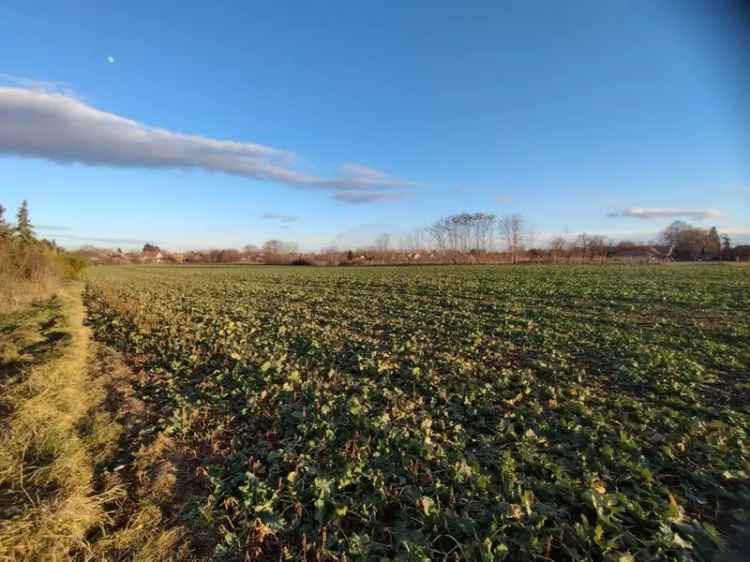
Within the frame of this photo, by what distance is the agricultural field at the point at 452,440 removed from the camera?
3414 millimetres

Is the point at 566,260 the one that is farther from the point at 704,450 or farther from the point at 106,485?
the point at 106,485

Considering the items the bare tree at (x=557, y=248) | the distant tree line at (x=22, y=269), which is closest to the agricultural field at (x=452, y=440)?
the distant tree line at (x=22, y=269)

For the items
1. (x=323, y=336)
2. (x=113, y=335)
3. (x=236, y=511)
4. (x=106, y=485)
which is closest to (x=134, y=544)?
(x=236, y=511)

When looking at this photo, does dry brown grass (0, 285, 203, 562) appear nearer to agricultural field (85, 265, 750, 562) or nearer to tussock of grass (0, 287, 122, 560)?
tussock of grass (0, 287, 122, 560)

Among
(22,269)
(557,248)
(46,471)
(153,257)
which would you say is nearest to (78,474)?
(46,471)

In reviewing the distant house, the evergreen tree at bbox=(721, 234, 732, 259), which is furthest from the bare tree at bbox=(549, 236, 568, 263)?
the distant house

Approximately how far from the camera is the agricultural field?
11.2 ft

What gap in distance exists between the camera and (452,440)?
5.13 meters

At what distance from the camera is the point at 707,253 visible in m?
86.9

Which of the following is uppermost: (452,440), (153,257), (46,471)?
(153,257)

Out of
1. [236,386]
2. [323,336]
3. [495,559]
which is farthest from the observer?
[323,336]

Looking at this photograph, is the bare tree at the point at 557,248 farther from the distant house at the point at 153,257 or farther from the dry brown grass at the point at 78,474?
the distant house at the point at 153,257

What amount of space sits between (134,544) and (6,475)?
6.60 feet

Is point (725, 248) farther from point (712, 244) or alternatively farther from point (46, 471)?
point (46, 471)
